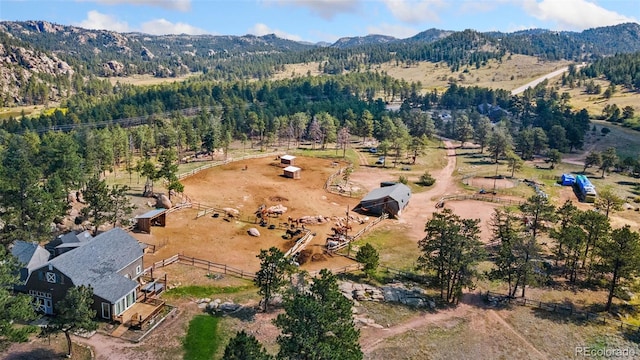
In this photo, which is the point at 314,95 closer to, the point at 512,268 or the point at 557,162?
the point at 557,162

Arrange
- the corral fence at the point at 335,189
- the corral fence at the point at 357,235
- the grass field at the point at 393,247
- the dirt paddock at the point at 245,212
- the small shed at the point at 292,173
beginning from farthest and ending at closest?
1. the small shed at the point at 292,173
2. the corral fence at the point at 335,189
3. the corral fence at the point at 357,235
4. the grass field at the point at 393,247
5. the dirt paddock at the point at 245,212

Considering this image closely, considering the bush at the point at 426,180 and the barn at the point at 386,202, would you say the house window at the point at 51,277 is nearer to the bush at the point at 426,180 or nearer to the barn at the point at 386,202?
the barn at the point at 386,202

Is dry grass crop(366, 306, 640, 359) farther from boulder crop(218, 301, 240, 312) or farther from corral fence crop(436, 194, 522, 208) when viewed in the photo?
corral fence crop(436, 194, 522, 208)

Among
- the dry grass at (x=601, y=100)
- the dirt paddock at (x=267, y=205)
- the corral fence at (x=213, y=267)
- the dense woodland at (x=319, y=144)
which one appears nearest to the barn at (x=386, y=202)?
the dirt paddock at (x=267, y=205)

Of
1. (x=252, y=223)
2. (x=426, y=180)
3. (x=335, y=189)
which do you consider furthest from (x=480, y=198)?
(x=252, y=223)

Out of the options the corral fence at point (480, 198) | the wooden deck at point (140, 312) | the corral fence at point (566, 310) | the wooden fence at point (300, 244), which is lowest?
the corral fence at point (566, 310)

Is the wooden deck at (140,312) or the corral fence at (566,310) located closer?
the wooden deck at (140,312)
